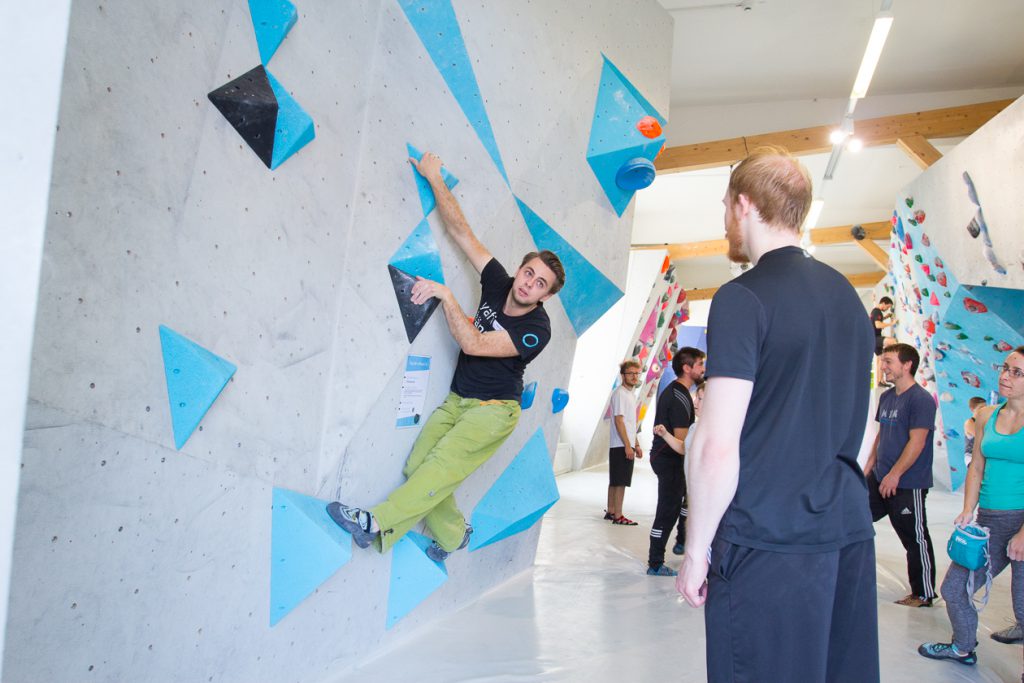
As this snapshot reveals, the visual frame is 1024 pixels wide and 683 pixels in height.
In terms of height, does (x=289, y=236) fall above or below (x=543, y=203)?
below

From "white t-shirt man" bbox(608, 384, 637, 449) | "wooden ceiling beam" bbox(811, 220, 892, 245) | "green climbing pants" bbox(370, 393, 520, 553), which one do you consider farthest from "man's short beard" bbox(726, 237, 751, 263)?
"wooden ceiling beam" bbox(811, 220, 892, 245)

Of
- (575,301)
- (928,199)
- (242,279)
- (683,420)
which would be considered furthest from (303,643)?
(928,199)

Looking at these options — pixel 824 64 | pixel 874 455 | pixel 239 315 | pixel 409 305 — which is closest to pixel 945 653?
pixel 874 455

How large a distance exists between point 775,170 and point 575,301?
227 cm

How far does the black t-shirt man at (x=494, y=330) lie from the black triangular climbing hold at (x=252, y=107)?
1066 millimetres

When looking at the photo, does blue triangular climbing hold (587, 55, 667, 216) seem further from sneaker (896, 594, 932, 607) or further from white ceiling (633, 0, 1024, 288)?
sneaker (896, 594, 932, 607)

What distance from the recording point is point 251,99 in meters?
1.78

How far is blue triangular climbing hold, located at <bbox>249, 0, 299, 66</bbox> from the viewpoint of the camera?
177 centimetres

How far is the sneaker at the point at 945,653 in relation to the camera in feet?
9.52

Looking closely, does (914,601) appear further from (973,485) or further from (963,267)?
(963,267)

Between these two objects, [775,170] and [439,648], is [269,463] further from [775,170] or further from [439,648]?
[775,170]

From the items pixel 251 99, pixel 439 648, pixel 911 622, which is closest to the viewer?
pixel 251 99

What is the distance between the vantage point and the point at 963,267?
6211 millimetres

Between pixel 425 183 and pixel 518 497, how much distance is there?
5.36ft
